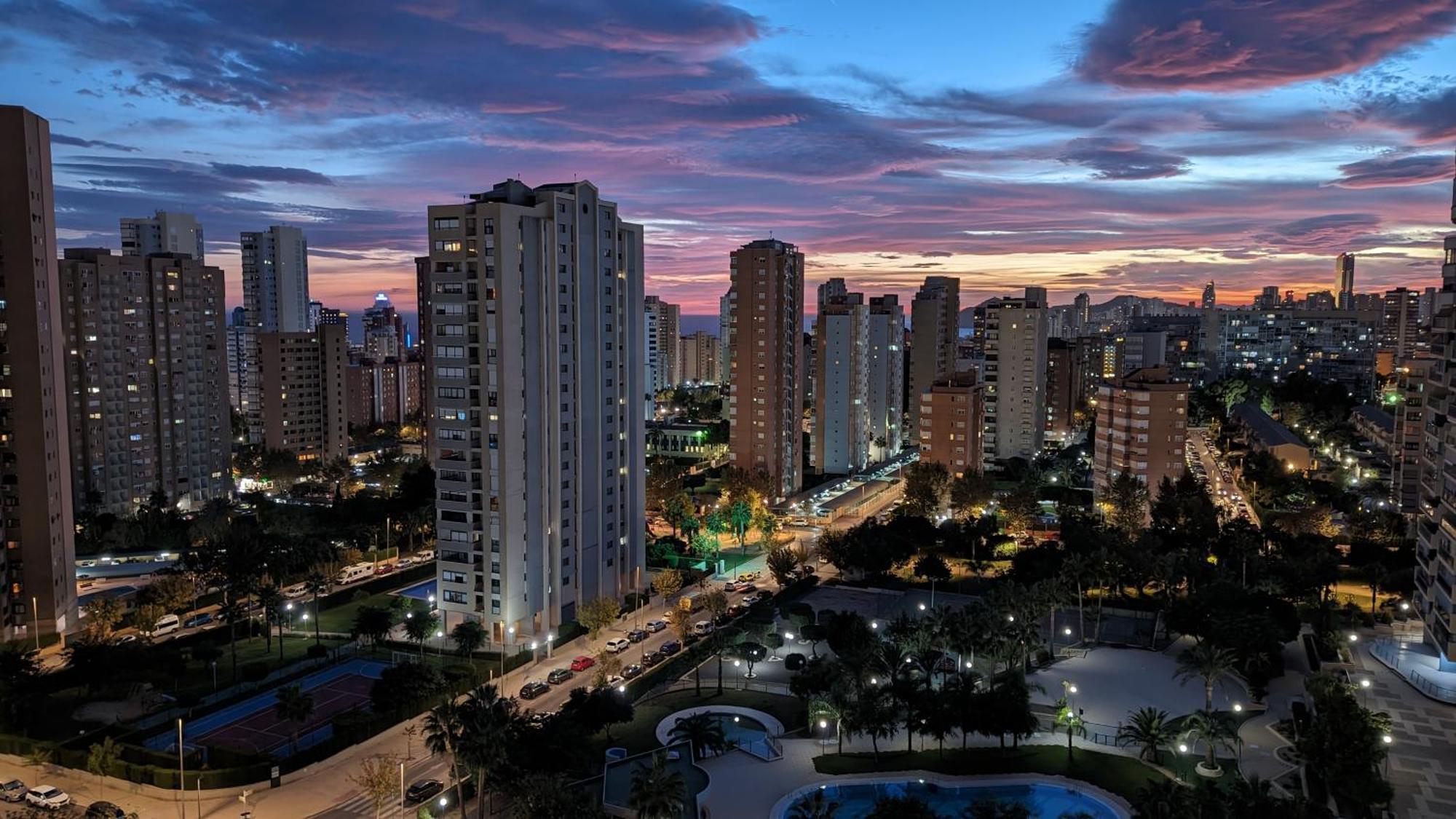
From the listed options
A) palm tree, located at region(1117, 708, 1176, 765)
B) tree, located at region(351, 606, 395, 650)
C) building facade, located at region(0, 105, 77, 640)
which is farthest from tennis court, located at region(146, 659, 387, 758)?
palm tree, located at region(1117, 708, 1176, 765)

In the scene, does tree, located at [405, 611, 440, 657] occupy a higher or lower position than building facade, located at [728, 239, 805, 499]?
lower

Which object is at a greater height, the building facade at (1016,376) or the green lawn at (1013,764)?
the building facade at (1016,376)

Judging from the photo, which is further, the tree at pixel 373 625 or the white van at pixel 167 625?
the white van at pixel 167 625

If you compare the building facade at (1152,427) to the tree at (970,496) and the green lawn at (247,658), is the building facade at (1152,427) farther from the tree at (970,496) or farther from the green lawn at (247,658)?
the green lawn at (247,658)

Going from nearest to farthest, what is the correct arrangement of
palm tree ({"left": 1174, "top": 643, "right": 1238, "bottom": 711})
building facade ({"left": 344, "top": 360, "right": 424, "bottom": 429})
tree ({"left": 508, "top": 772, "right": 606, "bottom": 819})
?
tree ({"left": 508, "top": 772, "right": 606, "bottom": 819}) < palm tree ({"left": 1174, "top": 643, "right": 1238, "bottom": 711}) < building facade ({"left": 344, "top": 360, "right": 424, "bottom": 429})

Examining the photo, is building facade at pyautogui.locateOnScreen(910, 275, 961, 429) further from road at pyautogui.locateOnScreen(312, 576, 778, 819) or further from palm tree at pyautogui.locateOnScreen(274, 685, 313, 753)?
palm tree at pyautogui.locateOnScreen(274, 685, 313, 753)

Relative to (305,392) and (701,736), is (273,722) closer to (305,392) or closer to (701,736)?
(701,736)

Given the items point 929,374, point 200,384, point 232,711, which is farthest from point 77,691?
point 929,374

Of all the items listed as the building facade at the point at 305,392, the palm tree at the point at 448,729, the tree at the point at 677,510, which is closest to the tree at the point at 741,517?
the tree at the point at 677,510
